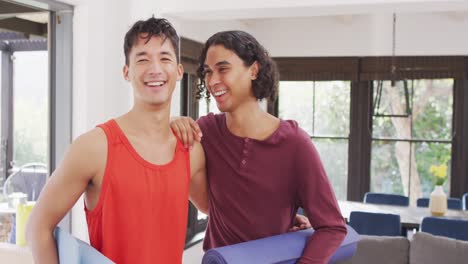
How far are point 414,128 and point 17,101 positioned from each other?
4.55m

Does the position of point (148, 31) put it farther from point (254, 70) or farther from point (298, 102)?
point (298, 102)

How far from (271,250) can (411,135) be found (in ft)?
17.8

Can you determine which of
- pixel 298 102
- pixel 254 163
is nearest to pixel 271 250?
pixel 254 163

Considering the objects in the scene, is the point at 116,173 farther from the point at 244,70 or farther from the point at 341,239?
the point at 341,239

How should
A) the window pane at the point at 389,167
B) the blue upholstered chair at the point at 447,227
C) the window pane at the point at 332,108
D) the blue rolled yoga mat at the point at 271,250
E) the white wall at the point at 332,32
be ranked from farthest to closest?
the window pane at the point at 332,108 < the window pane at the point at 389,167 < the blue upholstered chair at the point at 447,227 < the white wall at the point at 332,32 < the blue rolled yoga mat at the point at 271,250

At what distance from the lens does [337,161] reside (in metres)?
6.66

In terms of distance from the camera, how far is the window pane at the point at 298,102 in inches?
267

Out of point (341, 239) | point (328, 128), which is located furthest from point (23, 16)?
point (328, 128)

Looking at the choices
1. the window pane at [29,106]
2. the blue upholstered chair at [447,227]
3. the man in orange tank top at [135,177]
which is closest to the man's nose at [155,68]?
the man in orange tank top at [135,177]

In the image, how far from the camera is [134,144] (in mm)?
1445

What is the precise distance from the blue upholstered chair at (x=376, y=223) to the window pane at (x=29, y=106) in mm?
2395

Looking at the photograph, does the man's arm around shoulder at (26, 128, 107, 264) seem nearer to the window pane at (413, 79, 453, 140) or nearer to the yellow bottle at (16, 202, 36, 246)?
the yellow bottle at (16, 202, 36, 246)

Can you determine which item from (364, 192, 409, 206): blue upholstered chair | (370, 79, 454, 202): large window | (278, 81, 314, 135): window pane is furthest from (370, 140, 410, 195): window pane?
(364, 192, 409, 206): blue upholstered chair

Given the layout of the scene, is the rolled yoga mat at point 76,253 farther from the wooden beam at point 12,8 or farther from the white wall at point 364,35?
the white wall at point 364,35
